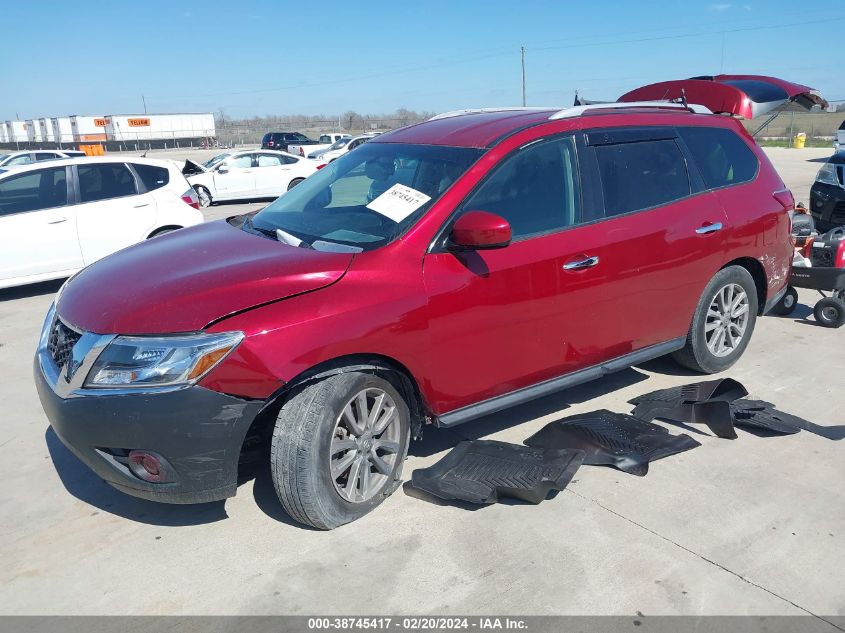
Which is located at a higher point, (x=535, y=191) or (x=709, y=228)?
(x=535, y=191)

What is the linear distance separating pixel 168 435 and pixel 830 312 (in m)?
5.88

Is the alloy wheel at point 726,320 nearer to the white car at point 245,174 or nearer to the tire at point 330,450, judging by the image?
the tire at point 330,450

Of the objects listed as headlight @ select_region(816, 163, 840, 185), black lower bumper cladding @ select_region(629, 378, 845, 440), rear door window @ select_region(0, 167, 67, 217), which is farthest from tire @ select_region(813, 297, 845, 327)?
rear door window @ select_region(0, 167, 67, 217)

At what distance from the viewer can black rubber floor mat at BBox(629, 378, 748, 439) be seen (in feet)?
14.2

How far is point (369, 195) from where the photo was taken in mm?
4043

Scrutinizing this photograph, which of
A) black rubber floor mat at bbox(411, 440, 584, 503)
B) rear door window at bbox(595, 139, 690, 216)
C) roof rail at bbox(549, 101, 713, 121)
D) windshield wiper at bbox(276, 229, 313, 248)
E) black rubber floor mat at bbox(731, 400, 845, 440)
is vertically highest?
roof rail at bbox(549, 101, 713, 121)

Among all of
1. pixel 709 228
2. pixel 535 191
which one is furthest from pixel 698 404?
pixel 535 191

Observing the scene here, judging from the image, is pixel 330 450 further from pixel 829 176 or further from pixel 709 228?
pixel 829 176

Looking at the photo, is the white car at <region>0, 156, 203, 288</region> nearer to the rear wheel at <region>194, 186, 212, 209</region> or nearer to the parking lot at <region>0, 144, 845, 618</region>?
the parking lot at <region>0, 144, 845, 618</region>

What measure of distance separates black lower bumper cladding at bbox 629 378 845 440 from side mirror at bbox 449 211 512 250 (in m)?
1.76

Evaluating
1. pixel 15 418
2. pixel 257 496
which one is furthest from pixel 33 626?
pixel 15 418

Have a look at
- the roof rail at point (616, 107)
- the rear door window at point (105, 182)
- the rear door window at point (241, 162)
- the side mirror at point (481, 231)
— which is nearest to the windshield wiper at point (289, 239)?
the side mirror at point (481, 231)

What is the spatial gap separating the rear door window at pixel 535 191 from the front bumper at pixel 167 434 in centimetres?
161

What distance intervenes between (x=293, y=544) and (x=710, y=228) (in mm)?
3322
